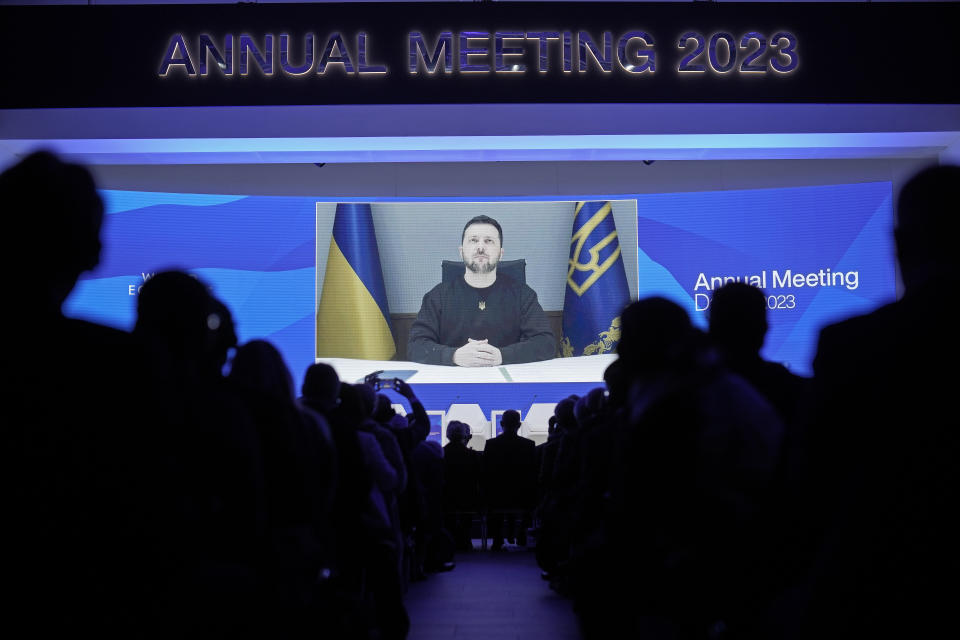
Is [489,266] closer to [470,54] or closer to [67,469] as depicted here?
[470,54]

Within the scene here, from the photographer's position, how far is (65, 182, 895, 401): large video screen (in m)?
9.65

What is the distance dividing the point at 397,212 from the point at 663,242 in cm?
304

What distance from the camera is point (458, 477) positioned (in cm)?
846

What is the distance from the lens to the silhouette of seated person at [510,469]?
329 inches

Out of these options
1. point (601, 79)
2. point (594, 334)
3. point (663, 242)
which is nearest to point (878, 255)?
point (663, 242)

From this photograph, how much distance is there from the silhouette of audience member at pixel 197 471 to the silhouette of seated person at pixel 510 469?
6.32 meters

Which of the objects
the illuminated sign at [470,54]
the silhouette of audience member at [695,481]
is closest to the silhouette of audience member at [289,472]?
the silhouette of audience member at [695,481]

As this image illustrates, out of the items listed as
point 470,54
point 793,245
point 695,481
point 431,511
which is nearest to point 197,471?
point 695,481

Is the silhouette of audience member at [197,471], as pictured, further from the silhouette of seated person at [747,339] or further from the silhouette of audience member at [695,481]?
the silhouette of seated person at [747,339]

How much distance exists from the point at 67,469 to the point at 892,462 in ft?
3.80

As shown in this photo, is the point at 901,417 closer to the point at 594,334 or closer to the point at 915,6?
the point at 915,6

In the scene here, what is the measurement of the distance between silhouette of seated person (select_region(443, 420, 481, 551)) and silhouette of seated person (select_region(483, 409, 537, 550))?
0.53 ft

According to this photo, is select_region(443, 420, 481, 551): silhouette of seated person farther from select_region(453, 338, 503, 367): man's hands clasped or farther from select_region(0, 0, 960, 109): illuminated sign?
select_region(0, 0, 960, 109): illuminated sign

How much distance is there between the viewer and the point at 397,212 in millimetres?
10117
